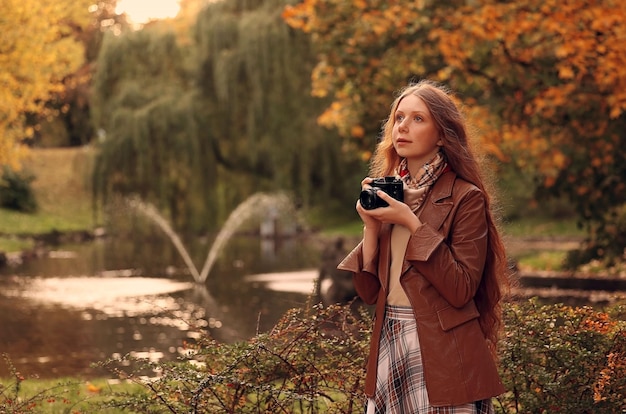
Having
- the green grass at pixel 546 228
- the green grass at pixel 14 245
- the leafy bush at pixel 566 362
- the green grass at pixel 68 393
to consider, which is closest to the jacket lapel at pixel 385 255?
the leafy bush at pixel 566 362

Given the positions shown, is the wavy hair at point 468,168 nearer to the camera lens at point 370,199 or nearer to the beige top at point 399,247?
the beige top at point 399,247

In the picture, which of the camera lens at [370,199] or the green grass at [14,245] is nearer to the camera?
the camera lens at [370,199]

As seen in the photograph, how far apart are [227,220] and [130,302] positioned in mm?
12883

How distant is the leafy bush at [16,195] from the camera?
33.7 meters

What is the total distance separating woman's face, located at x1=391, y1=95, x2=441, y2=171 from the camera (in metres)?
3.34

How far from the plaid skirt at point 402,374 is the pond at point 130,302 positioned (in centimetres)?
365

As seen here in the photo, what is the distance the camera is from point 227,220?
28.1 m

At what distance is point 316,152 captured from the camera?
25.3m

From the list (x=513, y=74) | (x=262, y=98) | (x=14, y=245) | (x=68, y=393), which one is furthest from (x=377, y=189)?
(x=14, y=245)

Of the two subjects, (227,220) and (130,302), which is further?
(227,220)

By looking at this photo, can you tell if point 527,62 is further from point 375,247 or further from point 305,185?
point 305,185

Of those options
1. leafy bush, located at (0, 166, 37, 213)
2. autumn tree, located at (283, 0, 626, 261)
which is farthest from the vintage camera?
leafy bush, located at (0, 166, 37, 213)

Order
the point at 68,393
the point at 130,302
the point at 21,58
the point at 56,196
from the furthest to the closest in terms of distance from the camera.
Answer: the point at 56,196, the point at 21,58, the point at 130,302, the point at 68,393

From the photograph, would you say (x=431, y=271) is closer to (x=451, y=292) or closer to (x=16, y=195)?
(x=451, y=292)
